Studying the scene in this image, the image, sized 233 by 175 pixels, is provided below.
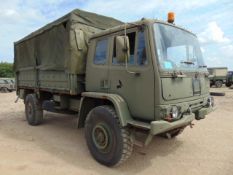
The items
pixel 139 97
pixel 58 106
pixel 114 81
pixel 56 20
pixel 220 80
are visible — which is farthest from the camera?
pixel 220 80

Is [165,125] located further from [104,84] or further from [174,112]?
[104,84]

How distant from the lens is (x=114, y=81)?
4.55 m

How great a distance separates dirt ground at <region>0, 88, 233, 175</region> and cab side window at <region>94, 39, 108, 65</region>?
1.91m

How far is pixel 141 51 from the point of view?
4059mm

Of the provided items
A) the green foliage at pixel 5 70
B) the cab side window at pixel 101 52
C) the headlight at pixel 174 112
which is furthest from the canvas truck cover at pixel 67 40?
the green foliage at pixel 5 70

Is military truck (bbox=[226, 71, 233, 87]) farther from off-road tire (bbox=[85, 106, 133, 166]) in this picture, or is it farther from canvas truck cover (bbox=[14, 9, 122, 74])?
off-road tire (bbox=[85, 106, 133, 166])

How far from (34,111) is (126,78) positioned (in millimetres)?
4289

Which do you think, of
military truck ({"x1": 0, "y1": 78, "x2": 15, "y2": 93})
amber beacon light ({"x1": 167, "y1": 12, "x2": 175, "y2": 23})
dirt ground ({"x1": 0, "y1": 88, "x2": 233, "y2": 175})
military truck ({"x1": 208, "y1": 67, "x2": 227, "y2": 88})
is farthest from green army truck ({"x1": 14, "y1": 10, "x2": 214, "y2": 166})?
military truck ({"x1": 208, "y1": 67, "x2": 227, "y2": 88})

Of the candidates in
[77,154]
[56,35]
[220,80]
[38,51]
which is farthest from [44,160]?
[220,80]

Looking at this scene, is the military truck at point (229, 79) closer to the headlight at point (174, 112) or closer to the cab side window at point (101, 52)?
the cab side window at point (101, 52)

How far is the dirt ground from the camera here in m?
4.23

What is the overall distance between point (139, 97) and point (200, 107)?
1418 millimetres

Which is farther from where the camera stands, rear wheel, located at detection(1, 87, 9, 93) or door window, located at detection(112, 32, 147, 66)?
rear wheel, located at detection(1, 87, 9, 93)

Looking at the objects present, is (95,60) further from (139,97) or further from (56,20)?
(56,20)
